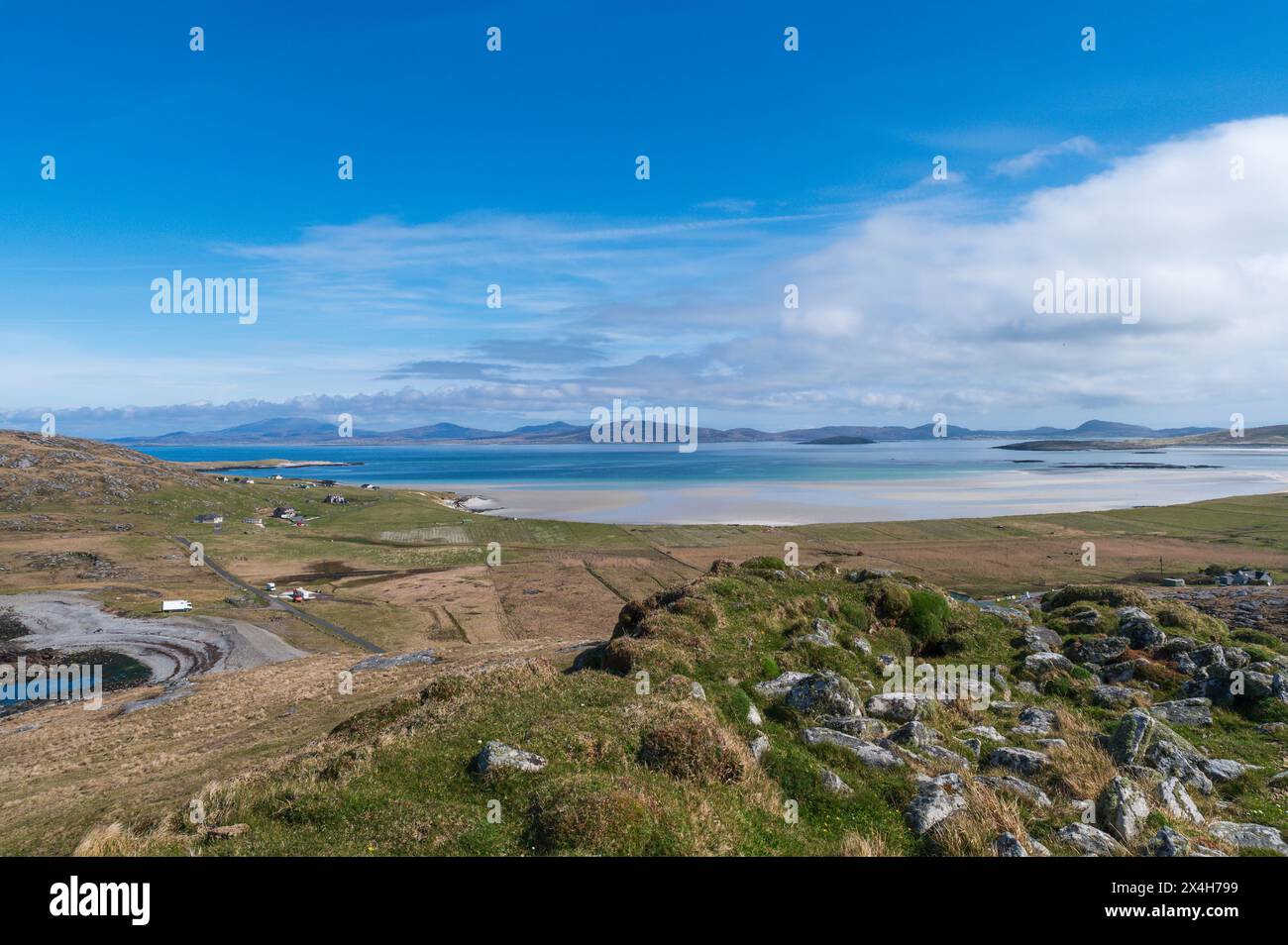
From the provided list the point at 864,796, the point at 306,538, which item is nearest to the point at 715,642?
the point at 864,796

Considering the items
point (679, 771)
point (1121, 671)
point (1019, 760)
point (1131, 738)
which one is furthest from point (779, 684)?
point (1121, 671)

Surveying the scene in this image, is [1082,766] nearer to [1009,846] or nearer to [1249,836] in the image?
[1249,836]

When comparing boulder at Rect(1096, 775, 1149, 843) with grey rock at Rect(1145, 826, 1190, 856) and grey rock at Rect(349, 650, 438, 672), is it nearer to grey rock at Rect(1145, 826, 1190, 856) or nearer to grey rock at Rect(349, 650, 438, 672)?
grey rock at Rect(1145, 826, 1190, 856)

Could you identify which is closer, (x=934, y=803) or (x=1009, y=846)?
(x=1009, y=846)

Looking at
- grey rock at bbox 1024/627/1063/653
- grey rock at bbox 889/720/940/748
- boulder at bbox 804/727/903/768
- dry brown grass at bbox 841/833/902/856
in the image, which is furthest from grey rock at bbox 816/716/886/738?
grey rock at bbox 1024/627/1063/653

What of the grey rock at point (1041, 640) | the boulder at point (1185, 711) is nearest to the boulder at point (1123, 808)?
the boulder at point (1185, 711)
